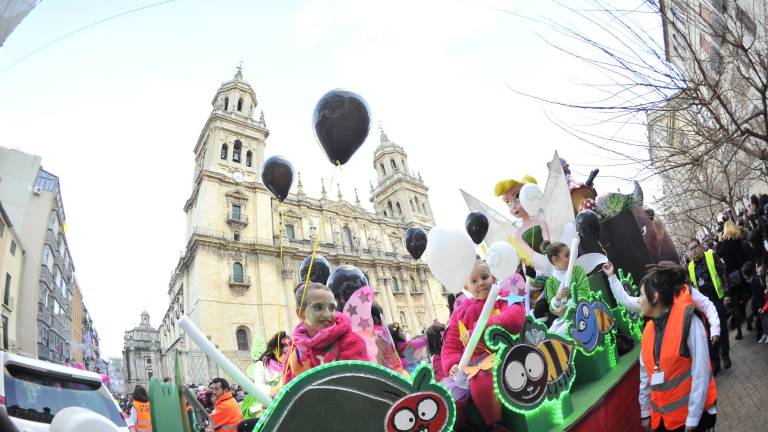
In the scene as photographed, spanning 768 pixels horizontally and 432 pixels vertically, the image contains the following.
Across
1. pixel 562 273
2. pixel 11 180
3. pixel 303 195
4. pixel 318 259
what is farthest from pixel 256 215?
pixel 11 180

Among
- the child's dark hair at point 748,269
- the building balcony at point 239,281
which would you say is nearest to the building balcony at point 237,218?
the building balcony at point 239,281

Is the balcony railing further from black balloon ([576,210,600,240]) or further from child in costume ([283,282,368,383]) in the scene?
child in costume ([283,282,368,383])

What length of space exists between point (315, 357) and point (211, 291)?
72.7 ft

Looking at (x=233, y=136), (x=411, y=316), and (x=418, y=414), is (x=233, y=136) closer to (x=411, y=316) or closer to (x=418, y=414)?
(x=411, y=316)

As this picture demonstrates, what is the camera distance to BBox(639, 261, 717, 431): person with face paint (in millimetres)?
1983

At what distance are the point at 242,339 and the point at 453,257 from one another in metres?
22.0

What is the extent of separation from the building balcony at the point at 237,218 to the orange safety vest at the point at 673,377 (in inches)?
975

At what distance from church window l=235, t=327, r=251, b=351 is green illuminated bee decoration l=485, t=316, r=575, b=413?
22197 millimetres

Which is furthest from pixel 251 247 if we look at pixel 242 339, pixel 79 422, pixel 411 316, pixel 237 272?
pixel 79 422

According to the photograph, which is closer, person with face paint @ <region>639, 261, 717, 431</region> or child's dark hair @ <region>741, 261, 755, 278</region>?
person with face paint @ <region>639, 261, 717, 431</region>

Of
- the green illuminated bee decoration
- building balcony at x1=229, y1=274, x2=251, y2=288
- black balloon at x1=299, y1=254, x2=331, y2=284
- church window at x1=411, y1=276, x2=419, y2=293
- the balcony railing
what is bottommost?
the green illuminated bee decoration

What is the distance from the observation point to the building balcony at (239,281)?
22484 mm

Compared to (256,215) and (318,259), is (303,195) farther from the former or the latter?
(318,259)

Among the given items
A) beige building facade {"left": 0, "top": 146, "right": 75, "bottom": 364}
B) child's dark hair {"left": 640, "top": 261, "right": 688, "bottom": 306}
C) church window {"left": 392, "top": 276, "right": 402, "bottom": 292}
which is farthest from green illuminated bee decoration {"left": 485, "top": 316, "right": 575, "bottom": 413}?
church window {"left": 392, "top": 276, "right": 402, "bottom": 292}
